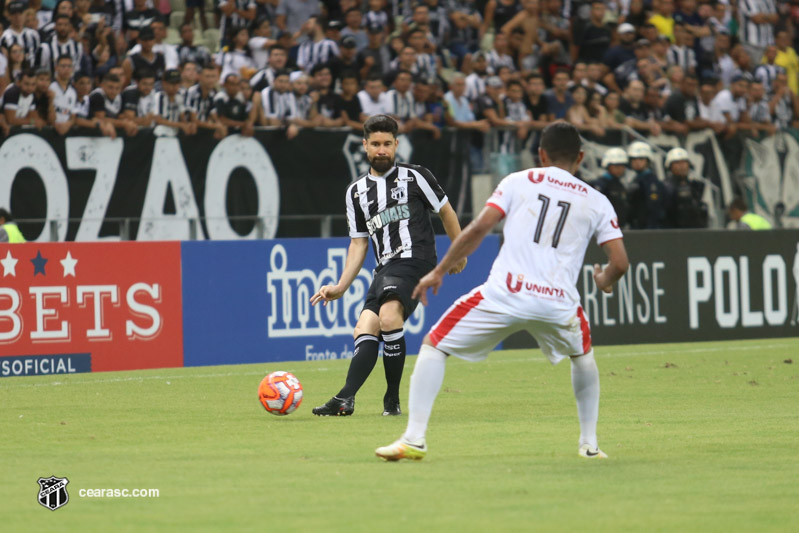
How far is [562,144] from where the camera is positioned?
25.0 feet

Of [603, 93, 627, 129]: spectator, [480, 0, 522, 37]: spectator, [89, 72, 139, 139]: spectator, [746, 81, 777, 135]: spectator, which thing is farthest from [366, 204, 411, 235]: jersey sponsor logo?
[746, 81, 777, 135]: spectator

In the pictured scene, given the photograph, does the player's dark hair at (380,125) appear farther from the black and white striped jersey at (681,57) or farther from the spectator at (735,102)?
the black and white striped jersey at (681,57)

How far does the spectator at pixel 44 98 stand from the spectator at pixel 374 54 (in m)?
5.21

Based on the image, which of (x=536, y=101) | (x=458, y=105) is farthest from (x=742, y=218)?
(x=458, y=105)

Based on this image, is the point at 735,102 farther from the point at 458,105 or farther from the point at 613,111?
the point at 458,105

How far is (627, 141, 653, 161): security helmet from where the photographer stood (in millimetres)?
20938

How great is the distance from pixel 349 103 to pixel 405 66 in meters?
1.59

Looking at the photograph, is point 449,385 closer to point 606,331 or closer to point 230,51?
point 606,331

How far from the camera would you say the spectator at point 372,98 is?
63.0ft

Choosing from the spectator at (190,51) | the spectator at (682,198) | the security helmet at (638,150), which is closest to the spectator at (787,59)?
the spectator at (682,198)

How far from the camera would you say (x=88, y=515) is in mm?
6078

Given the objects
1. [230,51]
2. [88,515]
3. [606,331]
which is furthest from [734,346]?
[88,515]

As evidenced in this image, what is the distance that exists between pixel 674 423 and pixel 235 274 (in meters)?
7.51

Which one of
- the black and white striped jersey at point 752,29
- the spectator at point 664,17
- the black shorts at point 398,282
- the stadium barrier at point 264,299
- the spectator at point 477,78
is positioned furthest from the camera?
the black and white striped jersey at point 752,29
